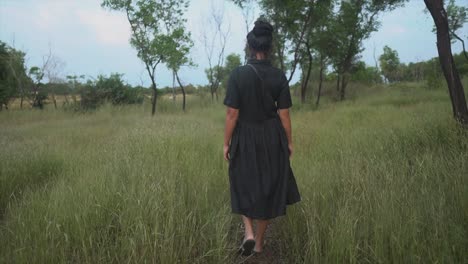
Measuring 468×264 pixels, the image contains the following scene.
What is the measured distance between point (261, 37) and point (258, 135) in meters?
0.95

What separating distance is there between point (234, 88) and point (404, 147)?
3947mm

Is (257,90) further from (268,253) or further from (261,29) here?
(268,253)

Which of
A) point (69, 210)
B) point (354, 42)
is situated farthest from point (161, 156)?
point (354, 42)

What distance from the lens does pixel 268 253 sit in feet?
9.42

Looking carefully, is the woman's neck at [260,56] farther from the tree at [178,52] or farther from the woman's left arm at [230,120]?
the tree at [178,52]

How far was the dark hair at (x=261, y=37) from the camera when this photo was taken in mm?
2578

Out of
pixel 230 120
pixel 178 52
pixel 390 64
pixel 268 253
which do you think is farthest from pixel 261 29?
pixel 390 64

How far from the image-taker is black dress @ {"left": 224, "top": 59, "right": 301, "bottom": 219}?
2596mm

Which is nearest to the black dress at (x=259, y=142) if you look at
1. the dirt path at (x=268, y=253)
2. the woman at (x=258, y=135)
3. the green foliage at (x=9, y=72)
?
the woman at (x=258, y=135)

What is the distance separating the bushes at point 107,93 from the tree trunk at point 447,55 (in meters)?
23.2

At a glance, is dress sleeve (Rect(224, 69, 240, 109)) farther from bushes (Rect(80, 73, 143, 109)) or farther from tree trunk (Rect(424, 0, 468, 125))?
bushes (Rect(80, 73, 143, 109))

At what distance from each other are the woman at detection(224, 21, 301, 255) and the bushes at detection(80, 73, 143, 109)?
76.1 ft

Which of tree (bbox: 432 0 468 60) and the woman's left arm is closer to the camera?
the woman's left arm

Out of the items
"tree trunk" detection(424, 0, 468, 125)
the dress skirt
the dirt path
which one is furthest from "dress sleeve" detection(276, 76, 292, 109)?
"tree trunk" detection(424, 0, 468, 125)
